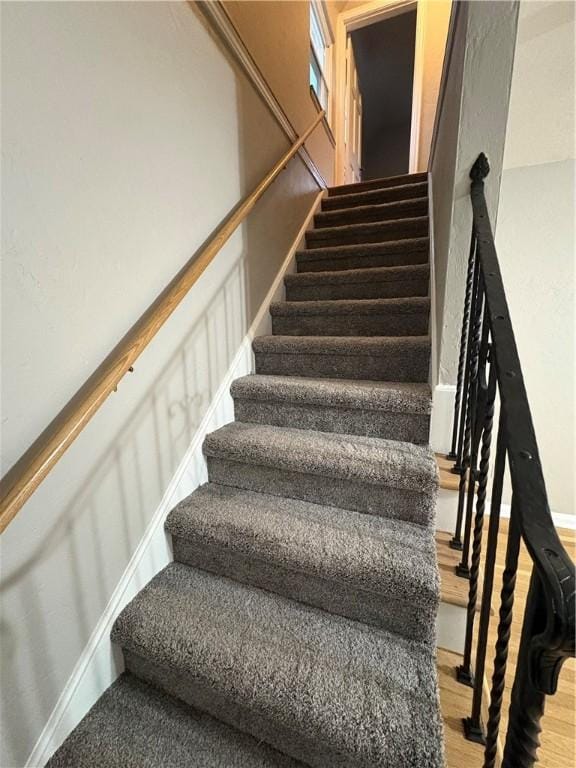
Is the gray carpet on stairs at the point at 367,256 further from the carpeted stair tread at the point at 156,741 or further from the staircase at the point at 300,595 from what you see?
the carpeted stair tread at the point at 156,741

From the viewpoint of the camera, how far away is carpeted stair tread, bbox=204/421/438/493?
3.47 feet

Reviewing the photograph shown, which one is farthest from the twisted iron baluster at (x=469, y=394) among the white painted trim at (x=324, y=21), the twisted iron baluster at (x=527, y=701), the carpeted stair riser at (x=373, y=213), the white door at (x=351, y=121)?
the white door at (x=351, y=121)

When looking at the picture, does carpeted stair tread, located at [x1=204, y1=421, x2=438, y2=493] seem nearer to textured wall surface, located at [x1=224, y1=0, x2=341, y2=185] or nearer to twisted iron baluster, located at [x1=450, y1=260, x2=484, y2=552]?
twisted iron baluster, located at [x1=450, y1=260, x2=484, y2=552]

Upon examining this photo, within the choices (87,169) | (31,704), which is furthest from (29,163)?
(31,704)

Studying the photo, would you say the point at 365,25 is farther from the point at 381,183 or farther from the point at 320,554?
the point at 320,554

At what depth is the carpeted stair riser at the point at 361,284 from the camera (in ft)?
5.94

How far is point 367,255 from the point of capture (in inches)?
83.0

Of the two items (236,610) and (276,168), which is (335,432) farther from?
(276,168)

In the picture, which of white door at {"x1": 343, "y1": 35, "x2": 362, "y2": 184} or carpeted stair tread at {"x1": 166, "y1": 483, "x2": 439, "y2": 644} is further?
white door at {"x1": 343, "y1": 35, "x2": 362, "y2": 184}

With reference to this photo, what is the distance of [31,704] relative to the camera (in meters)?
0.73

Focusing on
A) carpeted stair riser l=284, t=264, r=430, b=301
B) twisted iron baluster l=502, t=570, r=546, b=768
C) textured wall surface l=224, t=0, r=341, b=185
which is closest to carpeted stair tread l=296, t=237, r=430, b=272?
carpeted stair riser l=284, t=264, r=430, b=301

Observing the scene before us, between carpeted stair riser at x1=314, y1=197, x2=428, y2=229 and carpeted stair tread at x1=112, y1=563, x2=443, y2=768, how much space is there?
2.53m

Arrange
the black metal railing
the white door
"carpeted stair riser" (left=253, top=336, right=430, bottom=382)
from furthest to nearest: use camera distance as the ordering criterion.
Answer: the white door, "carpeted stair riser" (left=253, top=336, right=430, bottom=382), the black metal railing

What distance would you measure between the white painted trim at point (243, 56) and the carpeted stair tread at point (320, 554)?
179cm
